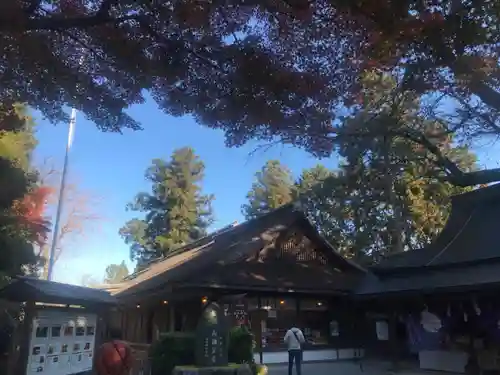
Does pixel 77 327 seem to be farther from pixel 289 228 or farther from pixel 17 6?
pixel 289 228

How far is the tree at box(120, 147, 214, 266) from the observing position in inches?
1449

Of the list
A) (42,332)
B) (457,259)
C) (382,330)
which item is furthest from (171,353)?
(457,259)

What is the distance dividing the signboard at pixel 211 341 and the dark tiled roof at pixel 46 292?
229cm

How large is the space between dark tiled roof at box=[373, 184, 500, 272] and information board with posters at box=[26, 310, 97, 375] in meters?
10.4

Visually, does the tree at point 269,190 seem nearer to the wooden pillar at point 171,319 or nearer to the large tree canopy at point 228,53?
the wooden pillar at point 171,319

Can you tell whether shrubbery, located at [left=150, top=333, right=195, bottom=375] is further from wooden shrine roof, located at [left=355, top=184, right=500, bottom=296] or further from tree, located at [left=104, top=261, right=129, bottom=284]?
tree, located at [left=104, top=261, right=129, bottom=284]

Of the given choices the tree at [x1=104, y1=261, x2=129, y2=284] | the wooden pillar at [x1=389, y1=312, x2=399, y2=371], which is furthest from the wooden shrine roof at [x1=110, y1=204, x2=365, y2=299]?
the tree at [x1=104, y1=261, x2=129, y2=284]

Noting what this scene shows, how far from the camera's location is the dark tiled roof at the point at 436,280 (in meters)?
11.8

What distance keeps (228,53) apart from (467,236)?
12339mm

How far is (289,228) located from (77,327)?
10.0 meters

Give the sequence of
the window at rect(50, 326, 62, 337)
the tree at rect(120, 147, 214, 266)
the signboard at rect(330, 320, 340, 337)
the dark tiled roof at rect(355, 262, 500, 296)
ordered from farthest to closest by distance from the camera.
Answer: the tree at rect(120, 147, 214, 266)
the signboard at rect(330, 320, 340, 337)
the dark tiled roof at rect(355, 262, 500, 296)
the window at rect(50, 326, 62, 337)

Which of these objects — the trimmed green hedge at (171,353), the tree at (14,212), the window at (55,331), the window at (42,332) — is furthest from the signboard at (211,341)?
Answer: the tree at (14,212)

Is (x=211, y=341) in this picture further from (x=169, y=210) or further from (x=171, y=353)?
(x=169, y=210)

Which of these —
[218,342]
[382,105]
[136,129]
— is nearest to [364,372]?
[218,342]
